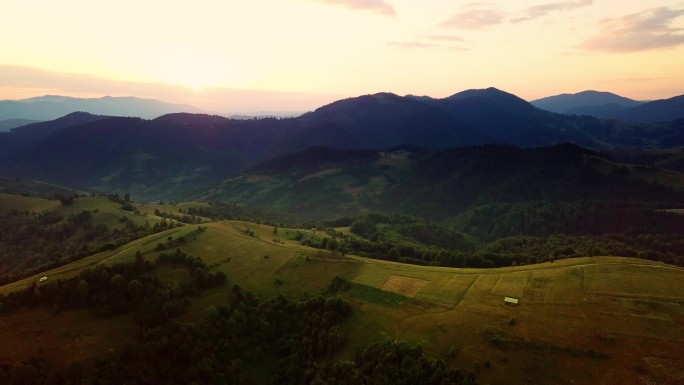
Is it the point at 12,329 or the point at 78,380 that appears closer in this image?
the point at 78,380

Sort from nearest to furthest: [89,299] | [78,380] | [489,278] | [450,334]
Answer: [78,380], [450,334], [89,299], [489,278]

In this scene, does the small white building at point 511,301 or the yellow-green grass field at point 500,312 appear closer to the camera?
the yellow-green grass field at point 500,312

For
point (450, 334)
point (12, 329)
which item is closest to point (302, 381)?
point (450, 334)

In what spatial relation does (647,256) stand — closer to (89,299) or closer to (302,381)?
(302,381)

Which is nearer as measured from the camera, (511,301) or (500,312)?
(500,312)

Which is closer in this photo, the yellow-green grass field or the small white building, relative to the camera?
the yellow-green grass field

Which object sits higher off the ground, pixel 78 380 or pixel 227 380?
pixel 78 380

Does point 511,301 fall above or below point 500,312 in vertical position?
above

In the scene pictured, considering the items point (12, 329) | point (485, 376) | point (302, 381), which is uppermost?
point (12, 329)
